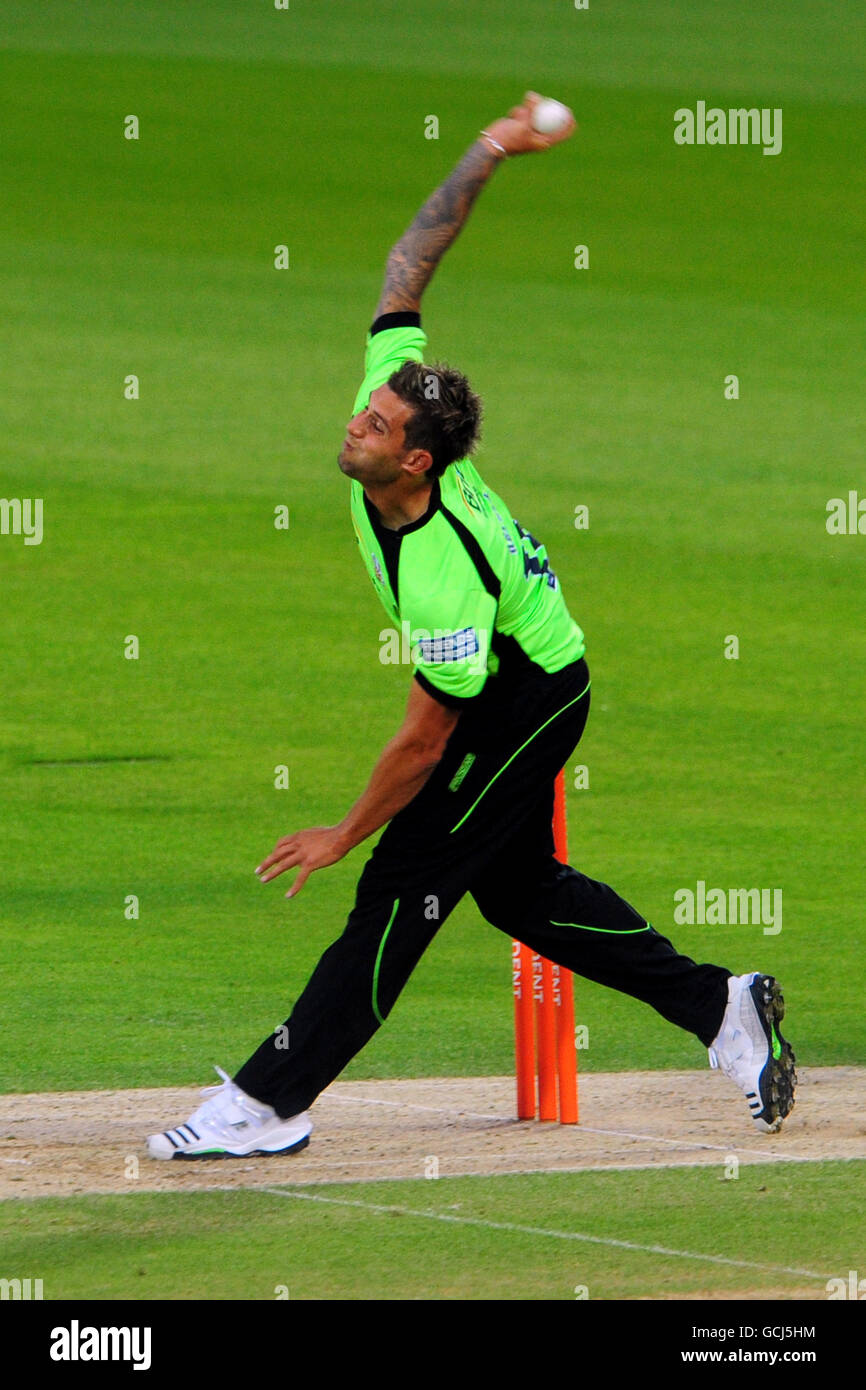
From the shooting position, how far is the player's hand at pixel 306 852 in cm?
661

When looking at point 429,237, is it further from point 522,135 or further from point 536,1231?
point 536,1231

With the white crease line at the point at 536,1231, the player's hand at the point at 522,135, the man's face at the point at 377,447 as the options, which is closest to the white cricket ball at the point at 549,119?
the player's hand at the point at 522,135

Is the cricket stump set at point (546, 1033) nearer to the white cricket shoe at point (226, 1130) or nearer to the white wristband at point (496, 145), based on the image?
the white cricket shoe at point (226, 1130)

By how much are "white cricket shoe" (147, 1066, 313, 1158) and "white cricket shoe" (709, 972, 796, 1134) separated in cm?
136

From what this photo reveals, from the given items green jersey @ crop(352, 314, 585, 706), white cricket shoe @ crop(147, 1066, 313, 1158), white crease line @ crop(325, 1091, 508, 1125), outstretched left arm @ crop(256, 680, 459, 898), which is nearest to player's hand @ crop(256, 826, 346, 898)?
outstretched left arm @ crop(256, 680, 459, 898)

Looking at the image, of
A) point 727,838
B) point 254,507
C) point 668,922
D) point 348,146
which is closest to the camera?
point 668,922

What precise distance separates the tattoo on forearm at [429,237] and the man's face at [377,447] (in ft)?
2.28

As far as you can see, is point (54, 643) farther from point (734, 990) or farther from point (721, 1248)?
point (721, 1248)

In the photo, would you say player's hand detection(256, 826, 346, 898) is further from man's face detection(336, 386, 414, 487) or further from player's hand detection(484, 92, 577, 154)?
player's hand detection(484, 92, 577, 154)

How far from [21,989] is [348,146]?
30.6m

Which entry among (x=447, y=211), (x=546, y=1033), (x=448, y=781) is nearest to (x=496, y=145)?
(x=447, y=211)

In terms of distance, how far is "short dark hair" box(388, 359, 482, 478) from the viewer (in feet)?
21.6

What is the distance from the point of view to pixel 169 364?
84.2 feet

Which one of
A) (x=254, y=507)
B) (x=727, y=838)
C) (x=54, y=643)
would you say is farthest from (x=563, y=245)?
(x=727, y=838)
